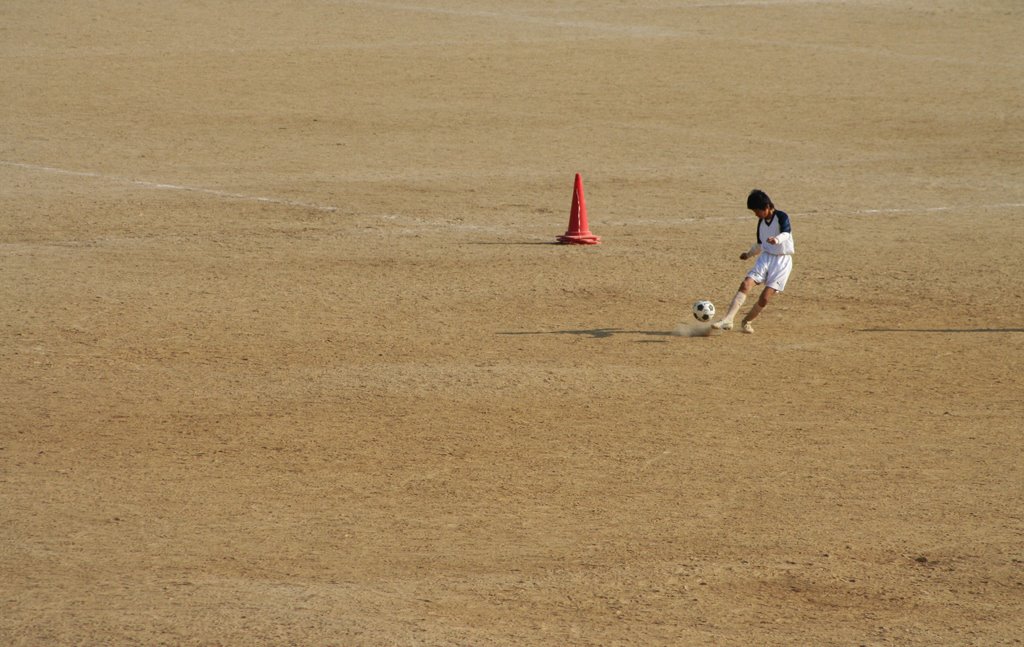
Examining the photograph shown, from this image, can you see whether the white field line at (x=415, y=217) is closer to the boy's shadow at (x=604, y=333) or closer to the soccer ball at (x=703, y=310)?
the boy's shadow at (x=604, y=333)

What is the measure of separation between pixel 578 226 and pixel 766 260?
3862mm

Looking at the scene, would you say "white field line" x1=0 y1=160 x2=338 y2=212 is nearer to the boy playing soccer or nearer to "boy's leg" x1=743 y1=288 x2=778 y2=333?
the boy playing soccer

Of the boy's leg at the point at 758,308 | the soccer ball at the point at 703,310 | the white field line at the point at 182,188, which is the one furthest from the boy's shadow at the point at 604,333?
the white field line at the point at 182,188

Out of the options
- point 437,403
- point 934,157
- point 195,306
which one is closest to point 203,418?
point 437,403

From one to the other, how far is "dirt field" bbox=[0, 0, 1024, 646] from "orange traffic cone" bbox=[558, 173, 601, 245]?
0.68 ft

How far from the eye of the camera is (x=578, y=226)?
58.2 feet

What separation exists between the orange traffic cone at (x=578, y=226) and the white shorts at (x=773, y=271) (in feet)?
12.4

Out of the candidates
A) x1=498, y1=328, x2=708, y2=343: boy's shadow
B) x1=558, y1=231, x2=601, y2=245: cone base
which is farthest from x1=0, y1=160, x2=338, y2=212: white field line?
x1=498, y1=328, x2=708, y2=343: boy's shadow

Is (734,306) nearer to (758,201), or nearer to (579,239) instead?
(758,201)

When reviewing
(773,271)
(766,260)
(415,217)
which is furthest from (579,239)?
(773,271)

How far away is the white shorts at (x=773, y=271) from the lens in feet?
46.6

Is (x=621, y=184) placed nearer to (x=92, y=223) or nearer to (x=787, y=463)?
(x=92, y=223)

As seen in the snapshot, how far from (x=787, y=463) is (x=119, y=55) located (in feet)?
87.1

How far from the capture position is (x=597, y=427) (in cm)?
1121
